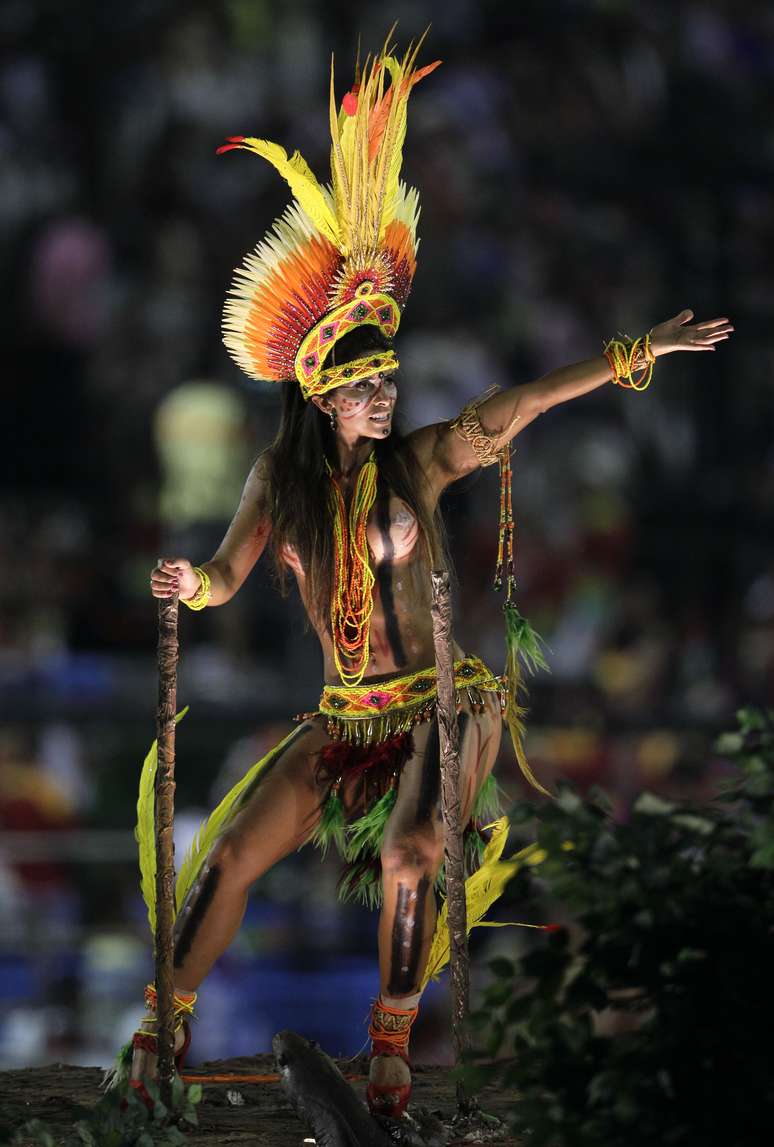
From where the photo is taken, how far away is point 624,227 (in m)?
8.30

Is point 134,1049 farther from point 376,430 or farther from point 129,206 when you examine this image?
point 129,206

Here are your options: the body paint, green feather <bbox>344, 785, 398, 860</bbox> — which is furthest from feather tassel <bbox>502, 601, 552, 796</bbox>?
the body paint

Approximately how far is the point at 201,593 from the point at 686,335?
110 cm

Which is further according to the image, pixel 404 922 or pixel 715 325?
pixel 715 325

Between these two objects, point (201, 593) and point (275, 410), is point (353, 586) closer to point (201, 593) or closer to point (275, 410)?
point (201, 593)

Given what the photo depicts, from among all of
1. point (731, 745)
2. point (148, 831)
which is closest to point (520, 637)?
point (148, 831)

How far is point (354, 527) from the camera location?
12.1 feet

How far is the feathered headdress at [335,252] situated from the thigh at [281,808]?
74 cm

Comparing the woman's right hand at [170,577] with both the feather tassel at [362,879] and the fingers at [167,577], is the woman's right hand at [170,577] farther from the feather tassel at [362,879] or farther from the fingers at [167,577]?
the feather tassel at [362,879]

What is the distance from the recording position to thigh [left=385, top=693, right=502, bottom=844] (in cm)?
351

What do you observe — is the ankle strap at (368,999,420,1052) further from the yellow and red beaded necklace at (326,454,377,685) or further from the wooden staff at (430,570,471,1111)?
the yellow and red beaded necklace at (326,454,377,685)

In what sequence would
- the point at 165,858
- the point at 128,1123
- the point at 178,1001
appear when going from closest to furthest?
the point at 128,1123 → the point at 165,858 → the point at 178,1001

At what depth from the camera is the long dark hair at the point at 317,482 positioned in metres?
3.69

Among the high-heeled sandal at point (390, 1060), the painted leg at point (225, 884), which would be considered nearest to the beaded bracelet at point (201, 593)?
the painted leg at point (225, 884)
